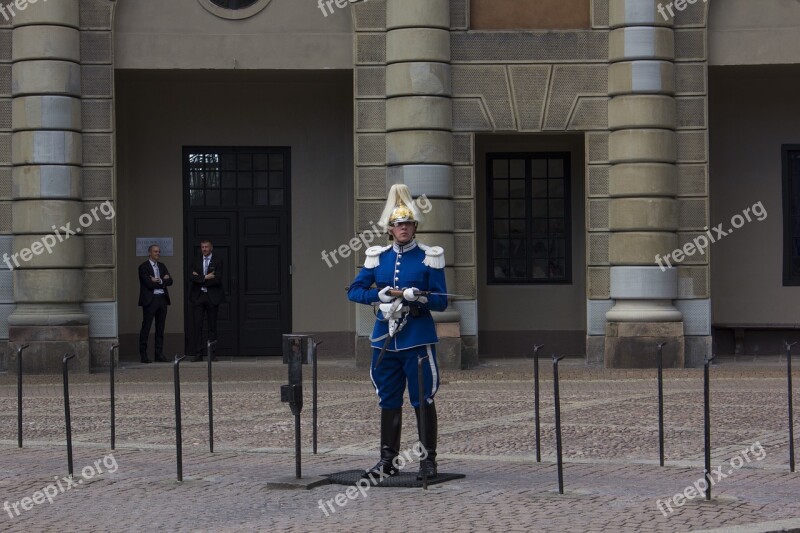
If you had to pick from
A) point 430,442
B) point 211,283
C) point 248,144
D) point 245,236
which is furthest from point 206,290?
point 430,442

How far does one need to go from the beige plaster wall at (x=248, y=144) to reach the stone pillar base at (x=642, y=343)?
473 cm

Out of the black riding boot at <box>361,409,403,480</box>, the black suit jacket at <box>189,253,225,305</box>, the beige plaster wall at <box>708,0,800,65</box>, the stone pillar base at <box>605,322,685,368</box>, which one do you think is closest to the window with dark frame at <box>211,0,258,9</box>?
the black suit jacket at <box>189,253,225,305</box>

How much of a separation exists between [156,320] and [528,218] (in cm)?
598

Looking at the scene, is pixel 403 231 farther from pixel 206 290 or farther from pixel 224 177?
pixel 224 177

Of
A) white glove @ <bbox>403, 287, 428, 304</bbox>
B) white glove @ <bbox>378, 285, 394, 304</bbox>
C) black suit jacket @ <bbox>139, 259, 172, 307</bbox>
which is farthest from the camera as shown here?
black suit jacket @ <bbox>139, 259, 172, 307</bbox>

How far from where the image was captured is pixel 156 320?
2258cm

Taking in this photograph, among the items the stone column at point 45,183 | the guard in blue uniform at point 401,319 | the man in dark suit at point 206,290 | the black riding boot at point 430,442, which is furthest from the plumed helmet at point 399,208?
the man in dark suit at point 206,290

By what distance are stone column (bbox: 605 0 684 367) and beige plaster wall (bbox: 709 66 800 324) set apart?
2856mm

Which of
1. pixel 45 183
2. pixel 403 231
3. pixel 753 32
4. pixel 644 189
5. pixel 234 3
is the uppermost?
pixel 234 3

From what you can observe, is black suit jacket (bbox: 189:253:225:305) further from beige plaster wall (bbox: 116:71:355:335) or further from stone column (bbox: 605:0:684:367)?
stone column (bbox: 605:0:684:367)

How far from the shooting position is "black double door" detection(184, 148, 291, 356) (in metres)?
23.2

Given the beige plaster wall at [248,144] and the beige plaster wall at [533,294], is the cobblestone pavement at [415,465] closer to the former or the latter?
the beige plaster wall at [533,294]

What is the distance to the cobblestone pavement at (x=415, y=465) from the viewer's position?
9195mm

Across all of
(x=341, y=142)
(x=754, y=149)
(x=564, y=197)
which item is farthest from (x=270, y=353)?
(x=754, y=149)
